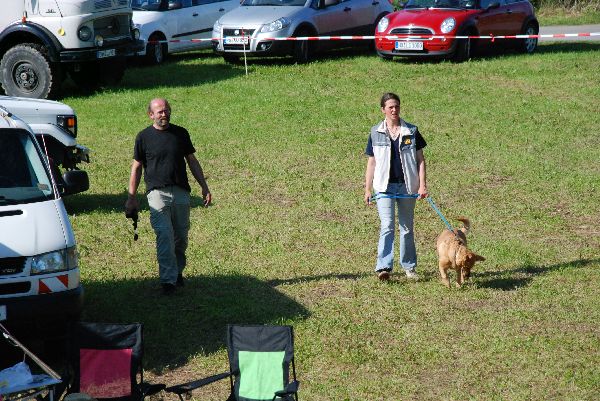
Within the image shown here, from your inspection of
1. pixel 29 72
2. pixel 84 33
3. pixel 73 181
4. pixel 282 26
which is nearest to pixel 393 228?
pixel 73 181

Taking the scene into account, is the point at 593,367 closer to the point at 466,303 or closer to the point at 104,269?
the point at 466,303

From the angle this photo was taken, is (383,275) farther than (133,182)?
Yes

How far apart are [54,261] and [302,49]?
14281 mm

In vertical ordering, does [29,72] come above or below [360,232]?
above

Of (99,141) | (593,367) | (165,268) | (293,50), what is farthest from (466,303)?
(293,50)

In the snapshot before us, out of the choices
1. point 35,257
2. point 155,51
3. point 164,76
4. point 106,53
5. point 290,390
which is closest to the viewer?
point 290,390

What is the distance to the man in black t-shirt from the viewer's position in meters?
8.85

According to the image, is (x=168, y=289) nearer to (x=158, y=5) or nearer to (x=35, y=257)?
(x=35, y=257)

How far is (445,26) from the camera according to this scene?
20234 mm

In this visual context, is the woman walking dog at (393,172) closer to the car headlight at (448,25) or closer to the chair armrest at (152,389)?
the chair armrest at (152,389)

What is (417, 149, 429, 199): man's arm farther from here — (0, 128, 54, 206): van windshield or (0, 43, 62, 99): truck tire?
(0, 43, 62, 99): truck tire

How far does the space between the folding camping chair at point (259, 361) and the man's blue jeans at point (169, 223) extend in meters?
2.39

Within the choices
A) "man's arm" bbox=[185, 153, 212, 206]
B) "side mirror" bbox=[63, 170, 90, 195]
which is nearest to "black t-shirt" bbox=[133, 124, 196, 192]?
"man's arm" bbox=[185, 153, 212, 206]

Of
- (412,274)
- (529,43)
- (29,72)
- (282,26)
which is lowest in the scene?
(412,274)
